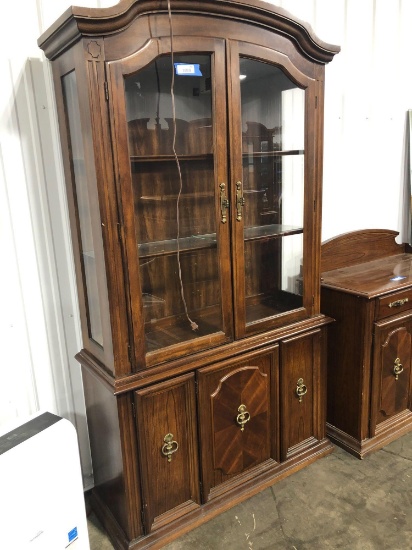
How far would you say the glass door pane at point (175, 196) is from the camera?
1455 millimetres

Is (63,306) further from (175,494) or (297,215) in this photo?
(297,215)

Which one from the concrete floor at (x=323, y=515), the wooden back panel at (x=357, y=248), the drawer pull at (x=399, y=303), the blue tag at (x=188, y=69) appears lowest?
the concrete floor at (x=323, y=515)

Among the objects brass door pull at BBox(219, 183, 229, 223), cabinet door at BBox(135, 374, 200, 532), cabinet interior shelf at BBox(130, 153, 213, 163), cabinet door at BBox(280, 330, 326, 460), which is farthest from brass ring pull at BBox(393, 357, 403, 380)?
cabinet interior shelf at BBox(130, 153, 213, 163)

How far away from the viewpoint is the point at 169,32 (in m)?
1.34

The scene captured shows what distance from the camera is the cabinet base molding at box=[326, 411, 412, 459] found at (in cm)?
208

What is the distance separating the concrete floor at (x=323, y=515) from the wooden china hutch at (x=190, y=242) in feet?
0.21

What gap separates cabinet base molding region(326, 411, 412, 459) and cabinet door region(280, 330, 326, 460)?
153 mm

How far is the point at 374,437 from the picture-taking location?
212 centimetres

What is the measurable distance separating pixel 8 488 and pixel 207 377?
720 millimetres

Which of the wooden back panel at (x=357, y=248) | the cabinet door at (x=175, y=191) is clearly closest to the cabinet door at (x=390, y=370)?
the wooden back panel at (x=357, y=248)

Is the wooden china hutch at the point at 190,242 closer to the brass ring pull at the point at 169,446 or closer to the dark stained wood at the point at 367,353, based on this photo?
the brass ring pull at the point at 169,446

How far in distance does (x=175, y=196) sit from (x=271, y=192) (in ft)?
1.42

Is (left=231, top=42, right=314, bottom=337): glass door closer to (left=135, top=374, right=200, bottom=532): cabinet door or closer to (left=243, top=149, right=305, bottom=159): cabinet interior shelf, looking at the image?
(left=243, top=149, right=305, bottom=159): cabinet interior shelf

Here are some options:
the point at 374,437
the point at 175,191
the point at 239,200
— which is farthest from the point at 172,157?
the point at 374,437
